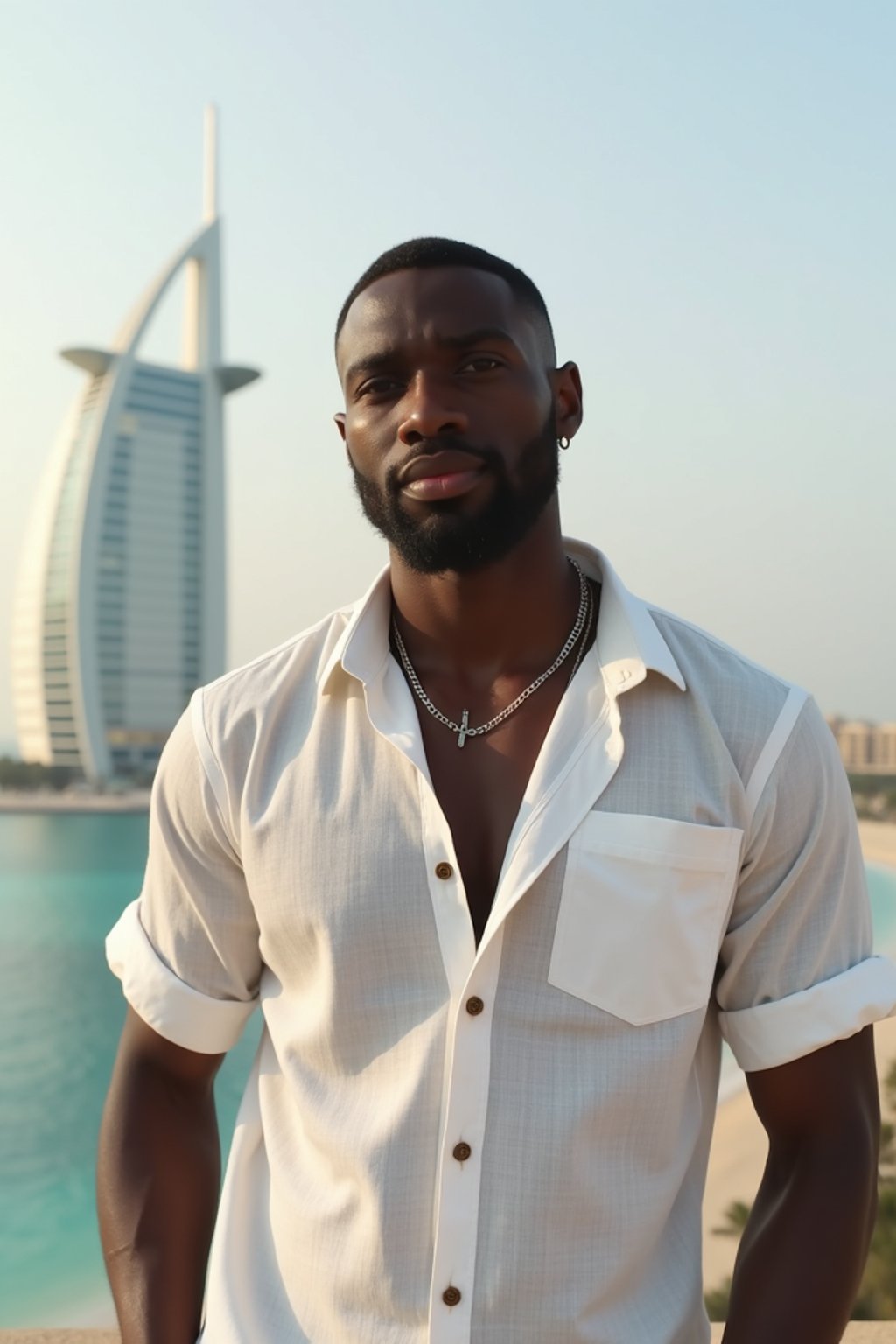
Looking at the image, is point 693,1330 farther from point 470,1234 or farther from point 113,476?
point 113,476

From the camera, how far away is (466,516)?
1.33 metres

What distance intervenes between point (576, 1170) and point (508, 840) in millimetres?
309

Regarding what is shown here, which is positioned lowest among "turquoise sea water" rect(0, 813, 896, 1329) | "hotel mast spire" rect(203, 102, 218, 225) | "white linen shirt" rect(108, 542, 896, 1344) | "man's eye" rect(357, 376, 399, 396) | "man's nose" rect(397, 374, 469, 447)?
"turquoise sea water" rect(0, 813, 896, 1329)

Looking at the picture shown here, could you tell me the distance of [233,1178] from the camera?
4.34 ft

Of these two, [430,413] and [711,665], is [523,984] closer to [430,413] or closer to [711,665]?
[711,665]

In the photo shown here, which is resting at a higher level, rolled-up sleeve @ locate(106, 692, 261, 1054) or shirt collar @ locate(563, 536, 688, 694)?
shirt collar @ locate(563, 536, 688, 694)

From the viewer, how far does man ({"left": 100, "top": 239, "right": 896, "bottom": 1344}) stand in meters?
1.16

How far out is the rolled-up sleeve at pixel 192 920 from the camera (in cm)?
132

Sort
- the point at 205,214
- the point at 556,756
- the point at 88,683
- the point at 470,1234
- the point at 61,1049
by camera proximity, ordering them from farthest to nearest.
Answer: the point at 205,214 → the point at 88,683 → the point at 61,1049 → the point at 556,756 → the point at 470,1234

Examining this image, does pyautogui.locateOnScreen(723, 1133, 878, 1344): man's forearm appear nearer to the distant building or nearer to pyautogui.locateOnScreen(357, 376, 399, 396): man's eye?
pyautogui.locateOnScreen(357, 376, 399, 396): man's eye

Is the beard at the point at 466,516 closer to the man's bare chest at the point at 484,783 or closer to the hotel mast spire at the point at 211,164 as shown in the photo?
the man's bare chest at the point at 484,783

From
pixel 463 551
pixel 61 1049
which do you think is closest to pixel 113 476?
pixel 61 1049

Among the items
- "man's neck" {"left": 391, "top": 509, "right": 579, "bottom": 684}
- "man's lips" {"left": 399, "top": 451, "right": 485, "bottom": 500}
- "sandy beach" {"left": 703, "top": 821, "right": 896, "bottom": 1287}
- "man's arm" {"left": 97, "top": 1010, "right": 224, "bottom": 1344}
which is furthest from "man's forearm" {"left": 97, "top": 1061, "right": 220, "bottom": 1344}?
"sandy beach" {"left": 703, "top": 821, "right": 896, "bottom": 1287}

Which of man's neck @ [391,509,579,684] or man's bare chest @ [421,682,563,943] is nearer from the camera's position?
man's bare chest @ [421,682,563,943]
